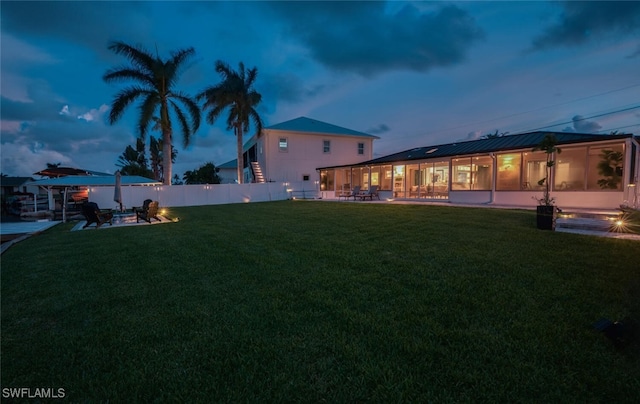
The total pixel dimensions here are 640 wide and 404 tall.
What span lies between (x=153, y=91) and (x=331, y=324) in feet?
68.8

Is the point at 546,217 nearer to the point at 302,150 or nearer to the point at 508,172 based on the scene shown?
the point at 508,172

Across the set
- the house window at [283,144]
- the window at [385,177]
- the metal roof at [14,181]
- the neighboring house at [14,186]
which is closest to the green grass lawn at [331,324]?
the window at [385,177]

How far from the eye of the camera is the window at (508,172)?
13352mm

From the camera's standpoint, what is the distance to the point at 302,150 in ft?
87.8

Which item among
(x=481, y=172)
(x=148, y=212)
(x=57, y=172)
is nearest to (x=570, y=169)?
(x=481, y=172)

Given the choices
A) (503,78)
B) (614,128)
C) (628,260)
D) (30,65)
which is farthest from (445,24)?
(614,128)

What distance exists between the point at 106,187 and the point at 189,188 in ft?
16.6

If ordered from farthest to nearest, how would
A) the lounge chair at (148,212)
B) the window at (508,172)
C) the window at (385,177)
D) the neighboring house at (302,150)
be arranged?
the neighboring house at (302,150) → the window at (385,177) → the window at (508,172) → the lounge chair at (148,212)

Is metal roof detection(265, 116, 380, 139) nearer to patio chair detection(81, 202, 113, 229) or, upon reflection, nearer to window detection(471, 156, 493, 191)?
window detection(471, 156, 493, 191)

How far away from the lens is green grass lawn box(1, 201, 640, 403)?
1.93m

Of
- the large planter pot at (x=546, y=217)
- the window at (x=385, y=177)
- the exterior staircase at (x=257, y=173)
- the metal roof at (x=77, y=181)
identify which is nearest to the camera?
the large planter pot at (x=546, y=217)

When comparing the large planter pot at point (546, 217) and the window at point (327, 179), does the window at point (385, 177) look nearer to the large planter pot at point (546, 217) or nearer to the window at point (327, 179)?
the window at point (327, 179)

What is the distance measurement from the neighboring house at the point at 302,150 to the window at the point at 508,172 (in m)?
15.9

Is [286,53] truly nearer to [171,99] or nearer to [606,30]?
[171,99]
